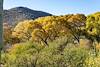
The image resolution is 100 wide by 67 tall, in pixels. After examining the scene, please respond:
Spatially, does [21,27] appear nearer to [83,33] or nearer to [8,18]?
[83,33]

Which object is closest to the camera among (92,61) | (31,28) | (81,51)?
(92,61)

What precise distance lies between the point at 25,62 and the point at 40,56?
2198 mm

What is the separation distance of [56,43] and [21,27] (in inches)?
773

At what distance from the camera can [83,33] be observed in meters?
68.5

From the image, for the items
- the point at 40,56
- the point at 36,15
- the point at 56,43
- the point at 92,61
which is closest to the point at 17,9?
the point at 36,15

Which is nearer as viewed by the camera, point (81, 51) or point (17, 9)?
Result: point (81, 51)

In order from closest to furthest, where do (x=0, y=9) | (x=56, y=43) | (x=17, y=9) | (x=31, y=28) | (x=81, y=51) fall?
1. (x=0, y=9)
2. (x=81, y=51)
3. (x=56, y=43)
4. (x=31, y=28)
5. (x=17, y=9)

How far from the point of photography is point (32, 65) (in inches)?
1484

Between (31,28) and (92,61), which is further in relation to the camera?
(31,28)

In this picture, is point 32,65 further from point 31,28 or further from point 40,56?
point 31,28

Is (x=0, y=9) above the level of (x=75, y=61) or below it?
above

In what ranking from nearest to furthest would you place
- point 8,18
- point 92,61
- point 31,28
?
point 92,61, point 31,28, point 8,18

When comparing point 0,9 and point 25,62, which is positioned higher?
point 0,9

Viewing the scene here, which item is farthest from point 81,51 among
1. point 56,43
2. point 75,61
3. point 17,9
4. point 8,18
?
point 17,9
